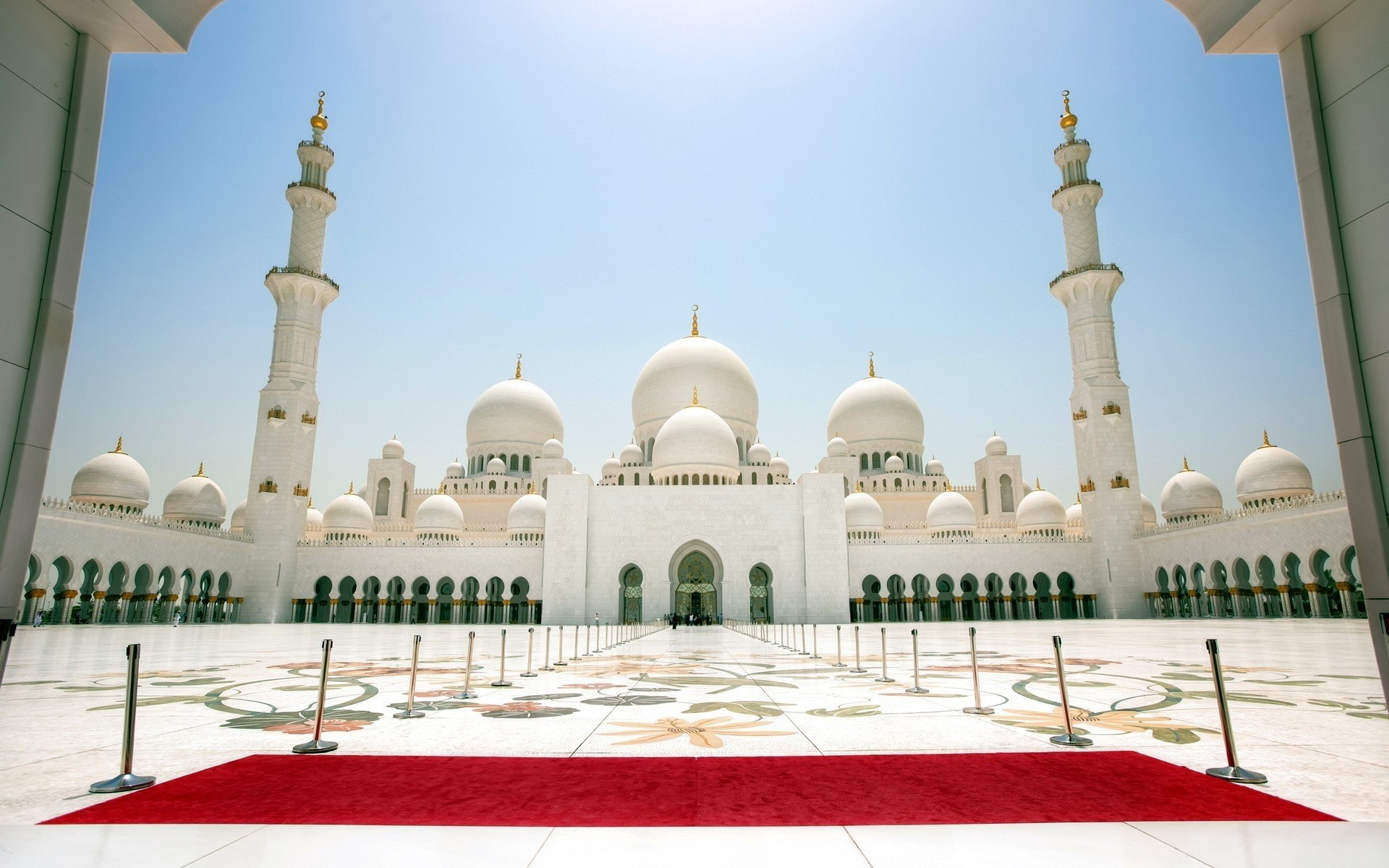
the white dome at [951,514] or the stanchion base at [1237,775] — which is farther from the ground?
the white dome at [951,514]

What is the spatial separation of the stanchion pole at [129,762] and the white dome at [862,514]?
99.6ft

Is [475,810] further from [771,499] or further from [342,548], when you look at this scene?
[342,548]

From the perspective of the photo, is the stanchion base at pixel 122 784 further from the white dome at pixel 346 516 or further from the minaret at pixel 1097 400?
the white dome at pixel 346 516

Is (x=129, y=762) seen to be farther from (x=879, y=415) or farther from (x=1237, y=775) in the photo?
(x=879, y=415)

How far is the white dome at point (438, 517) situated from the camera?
3306 cm

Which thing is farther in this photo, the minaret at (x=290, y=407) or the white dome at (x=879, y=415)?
the white dome at (x=879, y=415)

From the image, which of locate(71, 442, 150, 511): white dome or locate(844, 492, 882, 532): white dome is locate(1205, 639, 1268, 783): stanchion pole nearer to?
locate(844, 492, 882, 532): white dome

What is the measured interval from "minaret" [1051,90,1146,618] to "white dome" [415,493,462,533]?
25520 mm

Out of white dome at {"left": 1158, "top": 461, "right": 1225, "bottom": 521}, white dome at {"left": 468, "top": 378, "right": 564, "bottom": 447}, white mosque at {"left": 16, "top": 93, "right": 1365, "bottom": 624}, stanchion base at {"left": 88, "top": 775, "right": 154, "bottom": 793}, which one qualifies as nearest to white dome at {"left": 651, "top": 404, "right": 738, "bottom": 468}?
white mosque at {"left": 16, "top": 93, "right": 1365, "bottom": 624}

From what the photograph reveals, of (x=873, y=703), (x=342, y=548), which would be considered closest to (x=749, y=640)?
(x=873, y=703)

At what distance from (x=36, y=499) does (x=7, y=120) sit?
1.47 meters

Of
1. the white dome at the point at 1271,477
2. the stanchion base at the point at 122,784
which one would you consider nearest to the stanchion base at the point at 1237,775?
the stanchion base at the point at 122,784

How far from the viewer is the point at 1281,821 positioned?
262cm

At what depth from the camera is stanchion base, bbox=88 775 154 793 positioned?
3113mm
